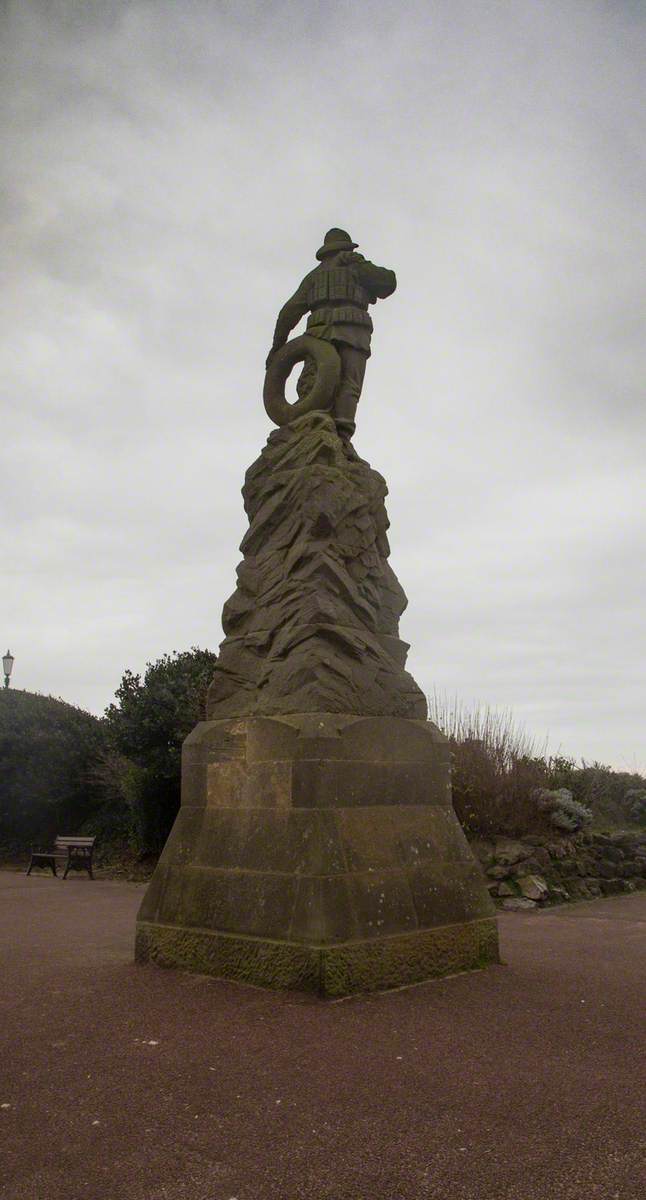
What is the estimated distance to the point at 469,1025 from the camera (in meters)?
4.60

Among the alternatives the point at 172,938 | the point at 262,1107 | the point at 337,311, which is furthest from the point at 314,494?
the point at 262,1107

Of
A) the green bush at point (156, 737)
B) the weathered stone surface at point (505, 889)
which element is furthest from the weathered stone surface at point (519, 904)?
the green bush at point (156, 737)

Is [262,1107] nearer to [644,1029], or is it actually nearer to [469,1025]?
[469,1025]

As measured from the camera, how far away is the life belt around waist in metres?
7.05

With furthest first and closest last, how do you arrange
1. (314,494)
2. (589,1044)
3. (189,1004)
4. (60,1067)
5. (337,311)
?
(337,311), (314,494), (189,1004), (589,1044), (60,1067)

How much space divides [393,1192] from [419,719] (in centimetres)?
389

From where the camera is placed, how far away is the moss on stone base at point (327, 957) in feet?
16.5

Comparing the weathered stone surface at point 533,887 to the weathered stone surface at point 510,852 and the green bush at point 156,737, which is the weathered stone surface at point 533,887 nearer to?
the weathered stone surface at point 510,852

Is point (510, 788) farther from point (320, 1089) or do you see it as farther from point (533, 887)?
point (320, 1089)

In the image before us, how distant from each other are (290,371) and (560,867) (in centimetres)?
698

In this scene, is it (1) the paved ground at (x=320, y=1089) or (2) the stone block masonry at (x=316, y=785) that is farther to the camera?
(2) the stone block masonry at (x=316, y=785)

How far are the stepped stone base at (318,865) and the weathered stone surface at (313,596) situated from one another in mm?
249

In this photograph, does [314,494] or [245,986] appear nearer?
[245,986]

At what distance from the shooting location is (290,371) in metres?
7.55
